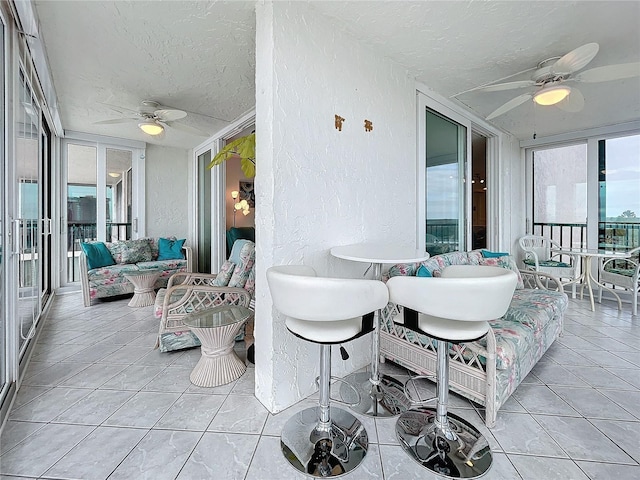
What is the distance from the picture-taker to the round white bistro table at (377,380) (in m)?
1.62

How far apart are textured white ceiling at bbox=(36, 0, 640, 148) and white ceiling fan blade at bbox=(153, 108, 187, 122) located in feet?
0.74

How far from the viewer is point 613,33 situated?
207 cm

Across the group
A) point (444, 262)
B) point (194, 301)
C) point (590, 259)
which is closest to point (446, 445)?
point (444, 262)

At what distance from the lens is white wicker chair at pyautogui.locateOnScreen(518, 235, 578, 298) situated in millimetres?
3936

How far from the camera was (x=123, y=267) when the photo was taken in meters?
4.07

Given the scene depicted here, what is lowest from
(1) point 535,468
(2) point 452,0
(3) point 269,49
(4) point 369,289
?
(1) point 535,468

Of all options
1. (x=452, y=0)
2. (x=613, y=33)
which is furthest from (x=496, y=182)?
(x=452, y=0)

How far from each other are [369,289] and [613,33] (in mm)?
2757

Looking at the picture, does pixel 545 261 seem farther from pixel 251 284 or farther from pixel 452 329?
pixel 251 284

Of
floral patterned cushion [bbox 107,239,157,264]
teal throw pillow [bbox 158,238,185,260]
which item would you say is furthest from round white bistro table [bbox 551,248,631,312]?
floral patterned cushion [bbox 107,239,157,264]

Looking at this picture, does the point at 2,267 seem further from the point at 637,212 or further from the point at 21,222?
the point at 637,212

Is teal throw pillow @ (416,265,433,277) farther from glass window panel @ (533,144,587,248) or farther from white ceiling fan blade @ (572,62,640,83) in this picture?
glass window panel @ (533,144,587,248)

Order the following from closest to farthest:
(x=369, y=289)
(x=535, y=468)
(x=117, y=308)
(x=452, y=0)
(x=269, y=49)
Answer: (x=369, y=289), (x=535, y=468), (x=269, y=49), (x=452, y=0), (x=117, y=308)

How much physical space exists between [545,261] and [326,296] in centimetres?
468
